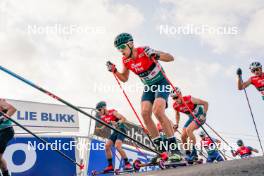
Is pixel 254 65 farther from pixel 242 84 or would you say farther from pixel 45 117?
pixel 45 117

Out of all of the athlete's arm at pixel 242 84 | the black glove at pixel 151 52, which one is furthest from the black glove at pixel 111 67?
the athlete's arm at pixel 242 84

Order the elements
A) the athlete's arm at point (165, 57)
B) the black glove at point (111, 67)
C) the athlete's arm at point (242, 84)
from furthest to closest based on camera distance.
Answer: the athlete's arm at point (242, 84), the black glove at point (111, 67), the athlete's arm at point (165, 57)

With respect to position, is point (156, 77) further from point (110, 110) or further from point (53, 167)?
point (53, 167)

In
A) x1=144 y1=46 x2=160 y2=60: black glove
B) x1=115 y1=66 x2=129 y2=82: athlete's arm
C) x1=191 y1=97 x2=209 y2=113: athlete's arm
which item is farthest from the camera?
x1=191 y1=97 x2=209 y2=113: athlete's arm

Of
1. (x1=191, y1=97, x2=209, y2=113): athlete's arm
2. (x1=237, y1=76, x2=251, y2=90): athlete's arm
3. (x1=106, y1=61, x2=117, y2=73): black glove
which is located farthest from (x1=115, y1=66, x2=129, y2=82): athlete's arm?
(x1=237, y1=76, x2=251, y2=90): athlete's arm

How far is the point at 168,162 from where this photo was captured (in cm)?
561

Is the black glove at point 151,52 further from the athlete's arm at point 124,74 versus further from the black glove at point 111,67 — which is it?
the black glove at point 111,67

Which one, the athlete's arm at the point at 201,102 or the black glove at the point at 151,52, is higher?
the black glove at the point at 151,52

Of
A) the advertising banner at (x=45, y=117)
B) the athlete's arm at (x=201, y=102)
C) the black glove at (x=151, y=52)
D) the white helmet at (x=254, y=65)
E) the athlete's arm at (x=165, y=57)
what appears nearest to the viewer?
the black glove at (x=151, y=52)

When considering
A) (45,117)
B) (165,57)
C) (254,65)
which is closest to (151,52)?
(165,57)

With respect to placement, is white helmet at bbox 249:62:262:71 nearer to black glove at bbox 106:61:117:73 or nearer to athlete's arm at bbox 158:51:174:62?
athlete's arm at bbox 158:51:174:62

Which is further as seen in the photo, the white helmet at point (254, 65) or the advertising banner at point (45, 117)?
the advertising banner at point (45, 117)

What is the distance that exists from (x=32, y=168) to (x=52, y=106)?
121 inches

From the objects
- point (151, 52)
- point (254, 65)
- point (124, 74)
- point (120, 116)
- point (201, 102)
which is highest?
point (254, 65)
